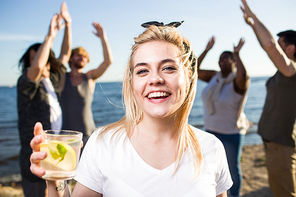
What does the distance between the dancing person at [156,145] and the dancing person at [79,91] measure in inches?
85.2

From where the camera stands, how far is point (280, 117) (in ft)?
9.43

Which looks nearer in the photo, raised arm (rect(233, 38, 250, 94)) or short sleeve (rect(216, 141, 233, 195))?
short sleeve (rect(216, 141, 233, 195))

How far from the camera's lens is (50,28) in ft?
10.2

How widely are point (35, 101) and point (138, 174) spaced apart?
209 centimetres

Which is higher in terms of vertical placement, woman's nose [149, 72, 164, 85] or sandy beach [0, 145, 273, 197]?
woman's nose [149, 72, 164, 85]

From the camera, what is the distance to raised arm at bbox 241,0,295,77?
258cm

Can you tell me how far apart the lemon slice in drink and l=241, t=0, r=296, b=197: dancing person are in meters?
2.44

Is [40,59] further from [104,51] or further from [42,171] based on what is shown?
[42,171]

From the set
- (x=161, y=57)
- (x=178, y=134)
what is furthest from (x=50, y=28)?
(x=178, y=134)

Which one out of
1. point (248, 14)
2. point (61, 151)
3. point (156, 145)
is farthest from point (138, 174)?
point (248, 14)

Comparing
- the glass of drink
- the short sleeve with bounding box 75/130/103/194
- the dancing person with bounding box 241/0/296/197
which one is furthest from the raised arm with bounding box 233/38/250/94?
the glass of drink

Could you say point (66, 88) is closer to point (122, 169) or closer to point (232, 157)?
point (122, 169)

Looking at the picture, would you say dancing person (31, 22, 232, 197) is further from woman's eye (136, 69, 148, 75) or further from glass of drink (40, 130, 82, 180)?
glass of drink (40, 130, 82, 180)

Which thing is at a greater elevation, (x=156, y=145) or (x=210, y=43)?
(x=210, y=43)
